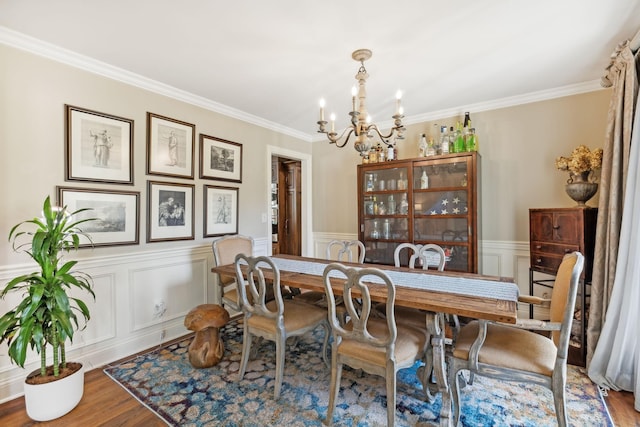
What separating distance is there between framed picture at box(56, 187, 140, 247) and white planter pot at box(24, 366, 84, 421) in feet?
3.33

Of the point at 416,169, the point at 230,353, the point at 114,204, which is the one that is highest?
the point at 416,169

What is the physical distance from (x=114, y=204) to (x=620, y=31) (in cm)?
403

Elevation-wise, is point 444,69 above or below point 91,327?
above

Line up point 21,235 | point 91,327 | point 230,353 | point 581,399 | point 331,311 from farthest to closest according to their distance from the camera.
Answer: point 230,353, point 91,327, point 21,235, point 581,399, point 331,311

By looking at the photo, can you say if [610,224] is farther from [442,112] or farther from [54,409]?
[54,409]

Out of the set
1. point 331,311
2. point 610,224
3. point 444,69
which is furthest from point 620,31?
point 331,311

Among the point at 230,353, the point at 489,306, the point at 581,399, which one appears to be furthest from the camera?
the point at 230,353

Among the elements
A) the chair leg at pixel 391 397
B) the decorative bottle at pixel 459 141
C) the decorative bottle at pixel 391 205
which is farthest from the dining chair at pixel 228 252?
the decorative bottle at pixel 459 141

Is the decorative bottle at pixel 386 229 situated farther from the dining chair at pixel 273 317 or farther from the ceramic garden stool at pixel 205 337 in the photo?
the ceramic garden stool at pixel 205 337

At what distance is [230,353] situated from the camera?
2668 mm

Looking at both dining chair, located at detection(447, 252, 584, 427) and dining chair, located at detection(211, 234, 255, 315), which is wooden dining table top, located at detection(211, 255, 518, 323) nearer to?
dining chair, located at detection(447, 252, 584, 427)

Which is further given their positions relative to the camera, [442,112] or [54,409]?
[442,112]

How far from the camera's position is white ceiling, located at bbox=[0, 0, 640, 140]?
1813 millimetres

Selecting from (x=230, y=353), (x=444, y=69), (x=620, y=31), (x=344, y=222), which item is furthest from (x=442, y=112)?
(x=230, y=353)
